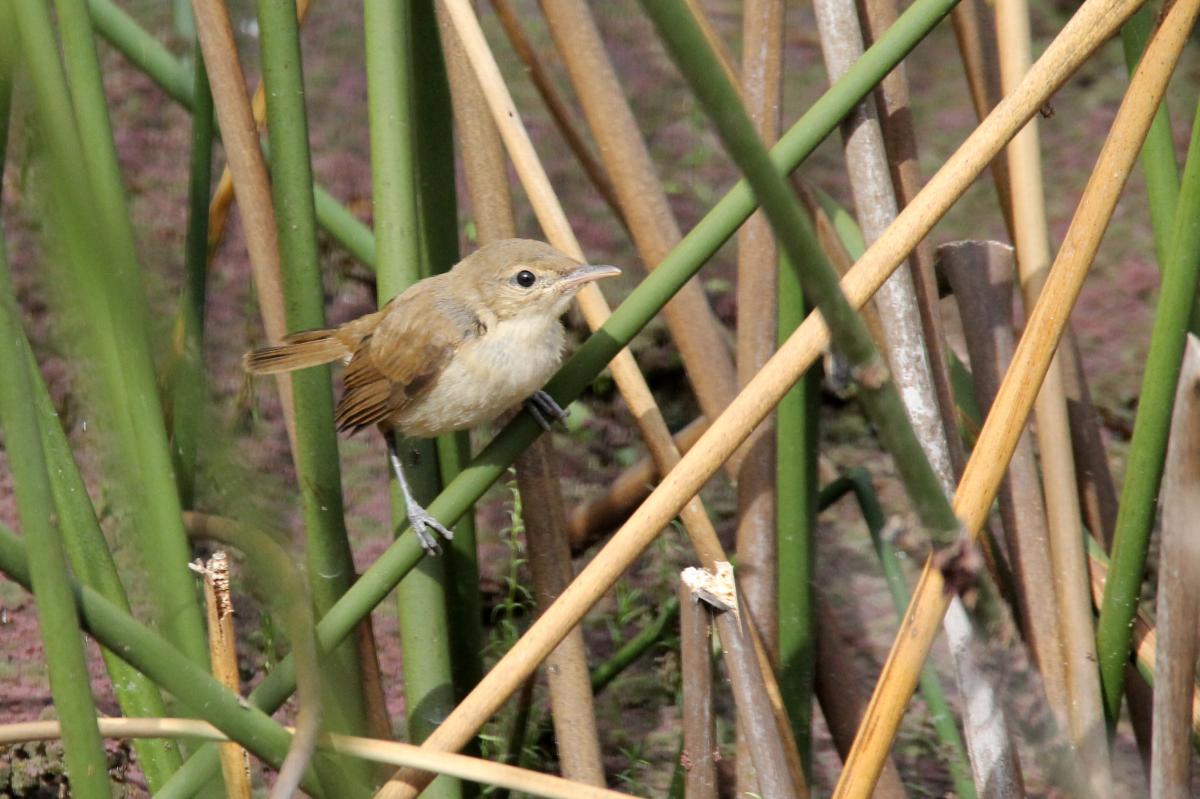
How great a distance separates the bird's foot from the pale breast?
286 mm

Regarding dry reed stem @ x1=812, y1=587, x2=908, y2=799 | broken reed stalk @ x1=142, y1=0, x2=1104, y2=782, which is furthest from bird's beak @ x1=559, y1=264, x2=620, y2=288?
dry reed stem @ x1=812, y1=587, x2=908, y2=799

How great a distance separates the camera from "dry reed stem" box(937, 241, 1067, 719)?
2.04 metres

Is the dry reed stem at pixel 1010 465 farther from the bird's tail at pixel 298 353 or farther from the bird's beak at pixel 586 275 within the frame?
the bird's tail at pixel 298 353

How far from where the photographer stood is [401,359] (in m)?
2.39

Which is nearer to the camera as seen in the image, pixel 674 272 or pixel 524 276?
pixel 674 272

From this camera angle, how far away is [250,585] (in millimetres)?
968

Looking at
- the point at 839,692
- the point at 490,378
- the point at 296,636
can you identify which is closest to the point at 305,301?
the point at 490,378

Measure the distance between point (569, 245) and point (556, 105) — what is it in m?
0.40

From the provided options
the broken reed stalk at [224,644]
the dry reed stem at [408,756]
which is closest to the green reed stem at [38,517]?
the dry reed stem at [408,756]

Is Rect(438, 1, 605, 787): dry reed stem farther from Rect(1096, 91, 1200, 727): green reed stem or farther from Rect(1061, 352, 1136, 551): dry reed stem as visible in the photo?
Rect(1061, 352, 1136, 551): dry reed stem

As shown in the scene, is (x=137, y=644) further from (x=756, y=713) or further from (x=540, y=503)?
(x=540, y=503)

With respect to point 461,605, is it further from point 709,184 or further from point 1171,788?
point 709,184

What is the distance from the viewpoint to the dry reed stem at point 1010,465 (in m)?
2.04

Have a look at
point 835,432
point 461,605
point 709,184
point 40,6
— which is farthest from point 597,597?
point 709,184
